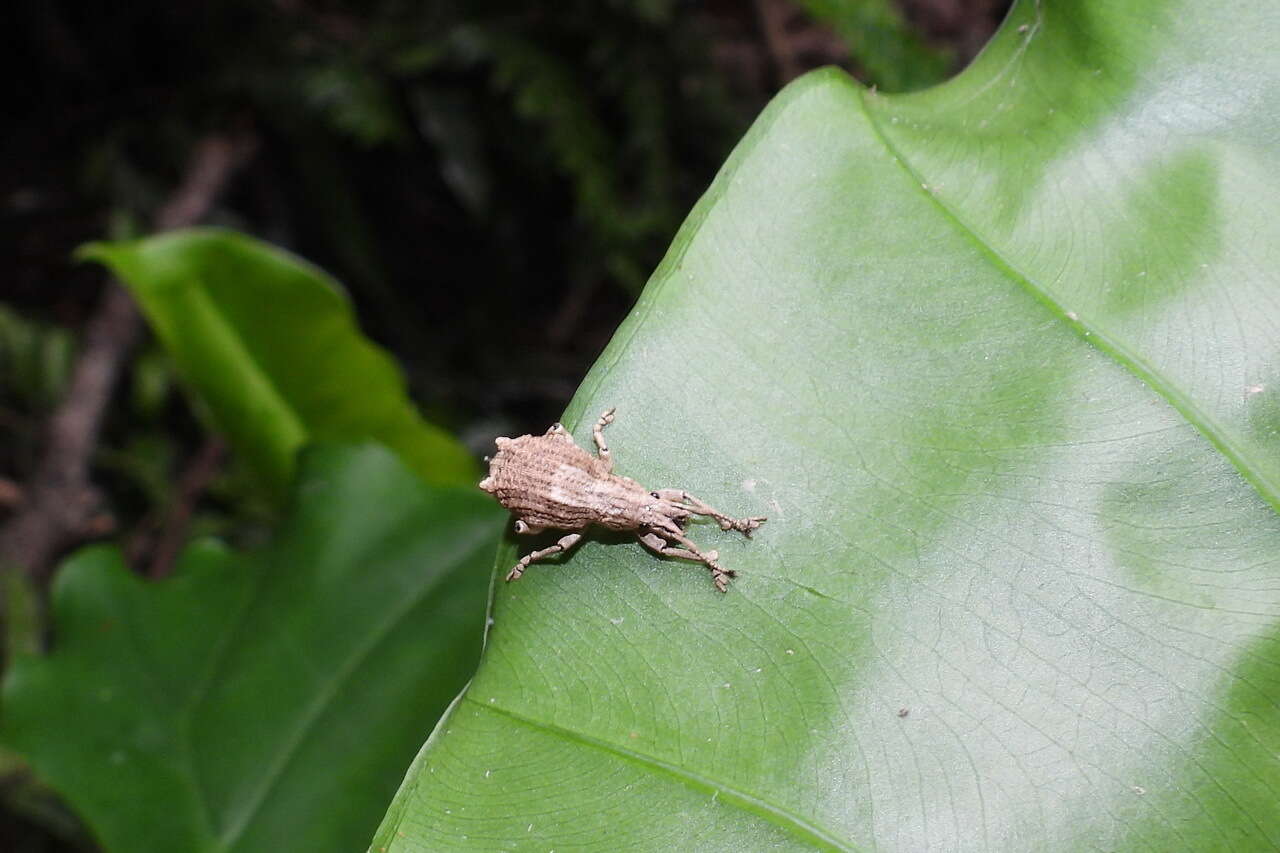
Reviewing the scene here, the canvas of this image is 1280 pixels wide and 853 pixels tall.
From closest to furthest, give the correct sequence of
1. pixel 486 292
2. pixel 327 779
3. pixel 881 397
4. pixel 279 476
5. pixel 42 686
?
pixel 881 397
pixel 327 779
pixel 42 686
pixel 279 476
pixel 486 292

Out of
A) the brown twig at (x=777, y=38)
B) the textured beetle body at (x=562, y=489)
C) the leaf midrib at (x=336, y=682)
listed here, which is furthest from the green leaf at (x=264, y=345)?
the brown twig at (x=777, y=38)

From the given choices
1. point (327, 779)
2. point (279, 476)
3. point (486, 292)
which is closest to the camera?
point (327, 779)

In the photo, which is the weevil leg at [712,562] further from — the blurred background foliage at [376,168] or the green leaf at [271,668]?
the blurred background foliage at [376,168]

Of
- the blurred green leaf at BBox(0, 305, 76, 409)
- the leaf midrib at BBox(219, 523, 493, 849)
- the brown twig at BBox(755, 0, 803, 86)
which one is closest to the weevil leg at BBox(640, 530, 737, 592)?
the leaf midrib at BBox(219, 523, 493, 849)

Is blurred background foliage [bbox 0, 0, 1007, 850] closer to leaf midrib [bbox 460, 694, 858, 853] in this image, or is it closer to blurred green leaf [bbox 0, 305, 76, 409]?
blurred green leaf [bbox 0, 305, 76, 409]

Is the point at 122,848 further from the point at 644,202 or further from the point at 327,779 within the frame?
the point at 644,202

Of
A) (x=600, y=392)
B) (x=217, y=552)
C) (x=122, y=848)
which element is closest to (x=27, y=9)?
(x=217, y=552)
